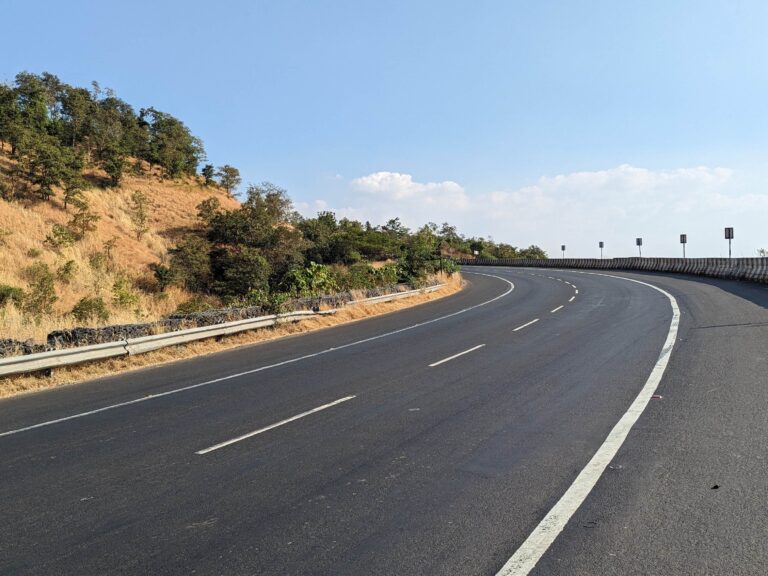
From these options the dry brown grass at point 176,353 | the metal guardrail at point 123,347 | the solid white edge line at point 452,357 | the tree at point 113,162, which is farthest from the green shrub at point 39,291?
the tree at point 113,162

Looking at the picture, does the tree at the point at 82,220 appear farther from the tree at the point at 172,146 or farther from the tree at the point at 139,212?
Answer: the tree at the point at 172,146

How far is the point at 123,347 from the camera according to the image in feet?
42.2

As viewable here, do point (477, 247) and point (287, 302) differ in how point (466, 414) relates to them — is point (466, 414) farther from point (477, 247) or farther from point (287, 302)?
point (477, 247)

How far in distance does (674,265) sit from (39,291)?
45.2m

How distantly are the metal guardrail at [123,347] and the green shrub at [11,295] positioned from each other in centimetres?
1581

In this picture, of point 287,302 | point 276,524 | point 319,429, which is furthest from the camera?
point 287,302

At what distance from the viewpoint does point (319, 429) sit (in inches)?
279

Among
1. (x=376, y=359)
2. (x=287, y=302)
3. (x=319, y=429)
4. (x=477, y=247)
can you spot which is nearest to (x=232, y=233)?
(x=287, y=302)

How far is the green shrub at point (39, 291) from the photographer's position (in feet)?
89.5

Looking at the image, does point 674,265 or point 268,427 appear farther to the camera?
point 674,265

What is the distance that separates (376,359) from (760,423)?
7.41 meters

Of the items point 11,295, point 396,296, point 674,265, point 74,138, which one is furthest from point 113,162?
point 674,265

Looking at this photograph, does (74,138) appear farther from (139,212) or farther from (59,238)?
(59,238)

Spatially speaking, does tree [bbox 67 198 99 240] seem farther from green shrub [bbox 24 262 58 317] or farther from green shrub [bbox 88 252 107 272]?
green shrub [bbox 24 262 58 317]
